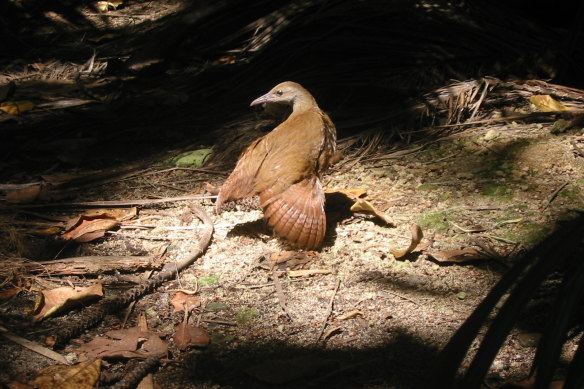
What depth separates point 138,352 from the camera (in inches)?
102

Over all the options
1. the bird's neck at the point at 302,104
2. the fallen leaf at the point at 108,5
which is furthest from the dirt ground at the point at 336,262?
the fallen leaf at the point at 108,5

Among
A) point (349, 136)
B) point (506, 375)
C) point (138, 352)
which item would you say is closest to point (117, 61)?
point (349, 136)

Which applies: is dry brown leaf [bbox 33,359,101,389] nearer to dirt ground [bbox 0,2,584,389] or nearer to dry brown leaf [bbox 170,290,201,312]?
dirt ground [bbox 0,2,584,389]

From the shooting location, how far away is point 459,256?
325 centimetres

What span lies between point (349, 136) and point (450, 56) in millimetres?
1390

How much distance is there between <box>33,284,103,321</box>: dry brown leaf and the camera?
2.83 m

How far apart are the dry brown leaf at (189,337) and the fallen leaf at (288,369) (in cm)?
35

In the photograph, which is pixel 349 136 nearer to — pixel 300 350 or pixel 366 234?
pixel 366 234

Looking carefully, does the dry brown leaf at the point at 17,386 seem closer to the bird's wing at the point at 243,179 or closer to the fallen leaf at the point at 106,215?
the fallen leaf at the point at 106,215

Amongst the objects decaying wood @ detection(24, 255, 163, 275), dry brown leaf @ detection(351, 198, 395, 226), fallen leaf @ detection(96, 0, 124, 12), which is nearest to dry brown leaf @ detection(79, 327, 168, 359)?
decaying wood @ detection(24, 255, 163, 275)

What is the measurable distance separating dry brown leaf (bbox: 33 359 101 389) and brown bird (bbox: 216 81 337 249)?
56.5 inches

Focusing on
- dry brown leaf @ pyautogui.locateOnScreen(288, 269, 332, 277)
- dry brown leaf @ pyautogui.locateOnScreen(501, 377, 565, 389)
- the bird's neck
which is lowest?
dry brown leaf @ pyautogui.locateOnScreen(288, 269, 332, 277)

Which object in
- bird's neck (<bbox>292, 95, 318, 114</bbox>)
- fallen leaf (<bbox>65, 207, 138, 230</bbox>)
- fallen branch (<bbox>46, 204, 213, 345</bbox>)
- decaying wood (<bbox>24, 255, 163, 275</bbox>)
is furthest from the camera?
bird's neck (<bbox>292, 95, 318, 114</bbox>)

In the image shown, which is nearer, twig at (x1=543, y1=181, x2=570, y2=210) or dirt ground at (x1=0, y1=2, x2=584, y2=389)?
dirt ground at (x1=0, y1=2, x2=584, y2=389)
